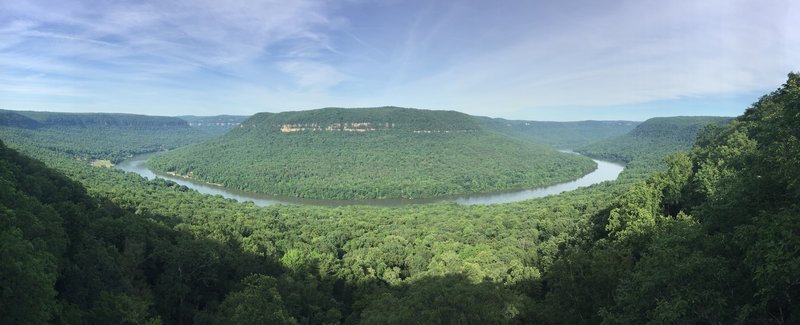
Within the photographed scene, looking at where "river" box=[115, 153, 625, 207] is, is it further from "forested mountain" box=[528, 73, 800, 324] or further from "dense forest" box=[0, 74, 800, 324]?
"forested mountain" box=[528, 73, 800, 324]

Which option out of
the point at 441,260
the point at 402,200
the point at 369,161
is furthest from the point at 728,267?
the point at 369,161

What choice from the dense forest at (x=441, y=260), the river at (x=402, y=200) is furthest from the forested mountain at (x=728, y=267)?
the river at (x=402, y=200)

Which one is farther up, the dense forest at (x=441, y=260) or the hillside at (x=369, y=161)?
the dense forest at (x=441, y=260)

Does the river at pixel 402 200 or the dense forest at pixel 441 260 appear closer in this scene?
the dense forest at pixel 441 260

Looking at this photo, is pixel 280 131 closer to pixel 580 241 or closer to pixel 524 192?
pixel 524 192

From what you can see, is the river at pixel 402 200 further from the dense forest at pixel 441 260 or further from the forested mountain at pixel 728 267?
the forested mountain at pixel 728 267

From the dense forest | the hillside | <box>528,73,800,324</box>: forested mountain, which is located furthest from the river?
<box>528,73,800,324</box>: forested mountain

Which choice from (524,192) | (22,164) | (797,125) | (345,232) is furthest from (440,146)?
(797,125)
